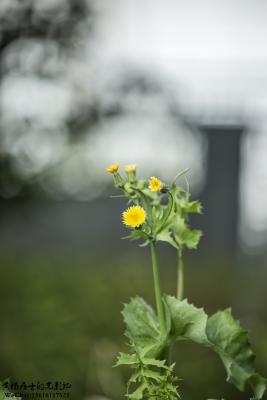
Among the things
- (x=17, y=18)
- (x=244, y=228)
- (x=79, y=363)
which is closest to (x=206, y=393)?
(x=79, y=363)

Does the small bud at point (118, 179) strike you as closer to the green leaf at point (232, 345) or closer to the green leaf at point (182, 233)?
the green leaf at point (182, 233)

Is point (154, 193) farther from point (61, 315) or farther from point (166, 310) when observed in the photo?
point (61, 315)

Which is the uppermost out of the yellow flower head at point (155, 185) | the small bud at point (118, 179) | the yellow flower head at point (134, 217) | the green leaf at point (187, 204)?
the yellow flower head at point (155, 185)

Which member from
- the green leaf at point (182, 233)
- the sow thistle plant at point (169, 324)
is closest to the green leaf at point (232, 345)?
the sow thistle plant at point (169, 324)

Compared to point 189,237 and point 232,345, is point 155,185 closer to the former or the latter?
point 189,237

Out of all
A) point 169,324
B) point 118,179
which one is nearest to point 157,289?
point 169,324

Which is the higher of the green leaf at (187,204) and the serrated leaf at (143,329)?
the green leaf at (187,204)

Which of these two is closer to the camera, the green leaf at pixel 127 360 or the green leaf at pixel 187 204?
the green leaf at pixel 127 360
